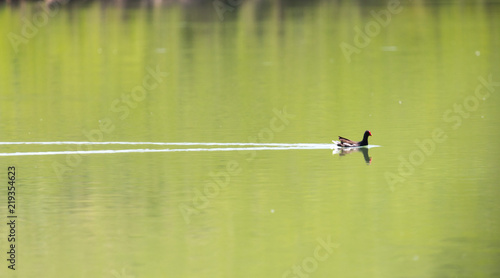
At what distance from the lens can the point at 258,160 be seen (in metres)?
21.1

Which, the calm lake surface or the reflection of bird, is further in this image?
the reflection of bird

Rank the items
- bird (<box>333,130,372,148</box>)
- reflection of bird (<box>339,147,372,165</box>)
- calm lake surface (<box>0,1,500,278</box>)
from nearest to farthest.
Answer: calm lake surface (<box>0,1,500,278</box>)
reflection of bird (<box>339,147,372,165</box>)
bird (<box>333,130,372,148</box>)

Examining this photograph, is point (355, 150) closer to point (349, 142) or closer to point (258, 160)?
point (349, 142)

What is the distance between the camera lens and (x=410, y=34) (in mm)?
48344

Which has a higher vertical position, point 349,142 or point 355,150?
point 349,142

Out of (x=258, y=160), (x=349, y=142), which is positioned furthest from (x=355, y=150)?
(x=258, y=160)

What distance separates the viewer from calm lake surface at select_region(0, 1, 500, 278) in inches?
583

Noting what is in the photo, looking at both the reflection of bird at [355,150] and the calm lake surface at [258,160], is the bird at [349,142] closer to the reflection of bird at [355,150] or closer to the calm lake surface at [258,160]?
the reflection of bird at [355,150]

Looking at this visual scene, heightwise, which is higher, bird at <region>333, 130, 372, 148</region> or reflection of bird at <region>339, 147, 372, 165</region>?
bird at <region>333, 130, 372, 148</region>

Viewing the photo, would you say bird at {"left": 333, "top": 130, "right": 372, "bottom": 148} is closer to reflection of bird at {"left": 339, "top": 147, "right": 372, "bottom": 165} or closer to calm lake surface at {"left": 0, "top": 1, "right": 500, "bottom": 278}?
reflection of bird at {"left": 339, "top": 147, "right": 372, "bottom": 165}

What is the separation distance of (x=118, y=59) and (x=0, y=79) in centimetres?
545

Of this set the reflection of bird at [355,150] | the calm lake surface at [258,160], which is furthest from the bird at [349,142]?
the calm lake surface at [258,160]

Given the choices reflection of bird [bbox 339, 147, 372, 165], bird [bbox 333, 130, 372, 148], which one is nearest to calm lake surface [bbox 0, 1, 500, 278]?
reflection of bird [bbox 339, 147, 372, 165]

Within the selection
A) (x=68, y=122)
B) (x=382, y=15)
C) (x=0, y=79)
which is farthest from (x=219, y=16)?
(x=68, y=122)
